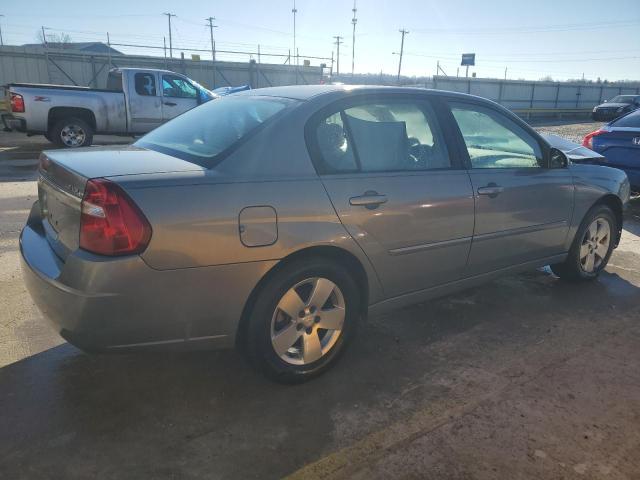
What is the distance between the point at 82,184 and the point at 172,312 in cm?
72

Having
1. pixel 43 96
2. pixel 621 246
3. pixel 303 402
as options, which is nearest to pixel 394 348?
pixel 303 402

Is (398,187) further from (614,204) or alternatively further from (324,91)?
(614,204)

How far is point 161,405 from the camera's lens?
271cm

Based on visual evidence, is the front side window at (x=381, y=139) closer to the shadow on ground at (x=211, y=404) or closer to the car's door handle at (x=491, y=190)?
the car's door handle at (x=491, y=190)

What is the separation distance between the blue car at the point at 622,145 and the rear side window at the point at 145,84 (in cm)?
959

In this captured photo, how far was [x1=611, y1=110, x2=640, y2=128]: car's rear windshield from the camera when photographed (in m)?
7.83

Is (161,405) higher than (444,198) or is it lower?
lower

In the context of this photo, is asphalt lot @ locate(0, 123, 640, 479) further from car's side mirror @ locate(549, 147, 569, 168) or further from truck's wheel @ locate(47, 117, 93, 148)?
truck's wheel @ locate(47, 117, 93, 148)

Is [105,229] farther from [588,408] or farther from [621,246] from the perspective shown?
[621,246]

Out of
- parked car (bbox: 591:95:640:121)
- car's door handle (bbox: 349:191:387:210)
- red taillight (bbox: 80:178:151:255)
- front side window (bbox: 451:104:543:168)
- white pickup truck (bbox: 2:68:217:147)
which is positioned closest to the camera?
red taillight (bbox: 80:178:151:255)

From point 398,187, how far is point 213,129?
1151mm

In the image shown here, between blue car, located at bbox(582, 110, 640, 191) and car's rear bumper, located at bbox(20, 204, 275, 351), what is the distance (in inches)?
271

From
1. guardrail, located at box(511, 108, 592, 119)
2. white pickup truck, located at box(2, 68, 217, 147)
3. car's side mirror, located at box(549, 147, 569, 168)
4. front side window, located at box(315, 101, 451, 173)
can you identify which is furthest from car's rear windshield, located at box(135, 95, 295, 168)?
guardrail, located at box(511, 108, 592, 119)

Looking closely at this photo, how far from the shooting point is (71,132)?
38.3ft
